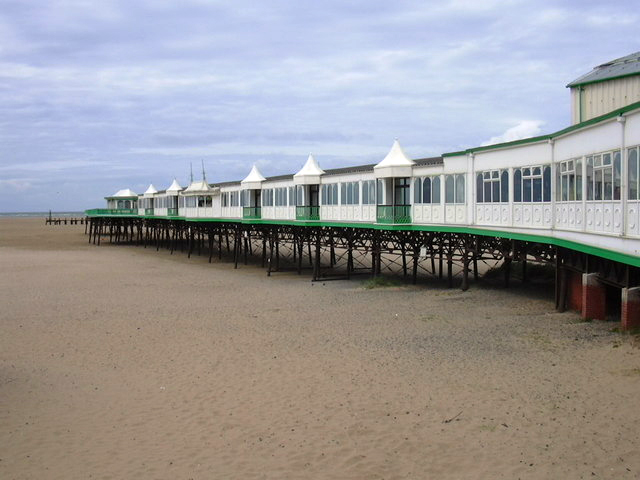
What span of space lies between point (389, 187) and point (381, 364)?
38.8 ft

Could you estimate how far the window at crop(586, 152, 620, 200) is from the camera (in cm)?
1208

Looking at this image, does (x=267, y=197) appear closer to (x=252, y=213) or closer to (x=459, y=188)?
(x=252, y=213)

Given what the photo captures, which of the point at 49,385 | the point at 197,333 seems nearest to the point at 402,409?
the point at 49,385

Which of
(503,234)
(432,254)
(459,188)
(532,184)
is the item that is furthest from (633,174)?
(432,254)

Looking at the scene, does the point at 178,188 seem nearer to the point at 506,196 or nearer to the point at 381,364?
the point at 506,196

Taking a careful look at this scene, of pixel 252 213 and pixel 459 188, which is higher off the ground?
pixel 459 188

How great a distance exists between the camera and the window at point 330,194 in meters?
27.5

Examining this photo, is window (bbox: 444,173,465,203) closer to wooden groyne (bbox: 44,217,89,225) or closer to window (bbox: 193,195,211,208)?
window (bbox: 193,195,211,208)

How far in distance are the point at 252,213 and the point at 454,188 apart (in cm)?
1529

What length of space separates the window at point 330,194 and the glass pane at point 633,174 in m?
16.6

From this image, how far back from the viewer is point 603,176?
12836mm

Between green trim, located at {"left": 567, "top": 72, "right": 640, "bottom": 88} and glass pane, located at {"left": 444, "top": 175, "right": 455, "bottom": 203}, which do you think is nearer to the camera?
green trim, located at {"left": 567, "top": 72, "right": 640, "bottom": 88}

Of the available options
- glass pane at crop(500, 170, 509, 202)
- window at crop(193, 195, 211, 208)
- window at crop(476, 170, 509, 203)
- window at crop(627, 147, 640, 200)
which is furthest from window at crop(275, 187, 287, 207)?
window at crop(627, 147, 640, 200)

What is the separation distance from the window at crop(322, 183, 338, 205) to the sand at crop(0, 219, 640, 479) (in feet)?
25.6
